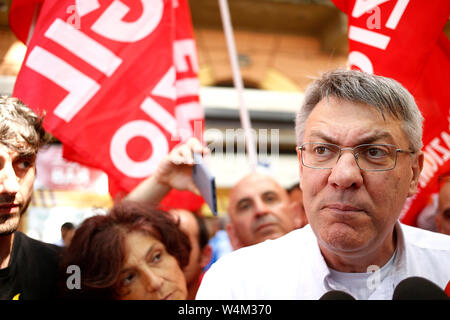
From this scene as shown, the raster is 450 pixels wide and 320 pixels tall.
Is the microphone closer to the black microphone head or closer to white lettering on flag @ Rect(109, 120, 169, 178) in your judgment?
the black microphone head

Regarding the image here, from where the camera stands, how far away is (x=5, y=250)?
169 centimetres

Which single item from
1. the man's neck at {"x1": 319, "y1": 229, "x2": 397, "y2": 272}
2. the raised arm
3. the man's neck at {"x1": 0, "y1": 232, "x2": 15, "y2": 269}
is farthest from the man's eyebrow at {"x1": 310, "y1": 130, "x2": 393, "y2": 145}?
the man's neck at {"x1": 0, "y1": 232, "x2": 15, "y2": 269}

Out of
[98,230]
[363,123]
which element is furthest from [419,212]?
[98,230]

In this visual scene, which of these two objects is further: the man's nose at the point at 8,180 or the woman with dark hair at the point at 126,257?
Answer: the woman with dark hair at the point at 126,257

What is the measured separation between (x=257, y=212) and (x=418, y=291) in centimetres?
190

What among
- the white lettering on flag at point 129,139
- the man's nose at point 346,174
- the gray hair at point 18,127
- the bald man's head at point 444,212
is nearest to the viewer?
the man's nose at point 346,174

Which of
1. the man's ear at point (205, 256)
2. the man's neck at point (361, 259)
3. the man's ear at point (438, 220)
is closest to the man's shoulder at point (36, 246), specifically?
the man's ear at point (205, 256)

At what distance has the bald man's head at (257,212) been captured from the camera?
2.74 metres

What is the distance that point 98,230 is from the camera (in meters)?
2.04

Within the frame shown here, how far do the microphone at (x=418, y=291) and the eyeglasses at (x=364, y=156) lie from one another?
40 cm

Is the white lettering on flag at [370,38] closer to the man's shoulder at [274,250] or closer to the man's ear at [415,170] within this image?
the man's ear at [415,170]

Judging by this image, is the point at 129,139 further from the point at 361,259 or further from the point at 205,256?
the point at 361,259
